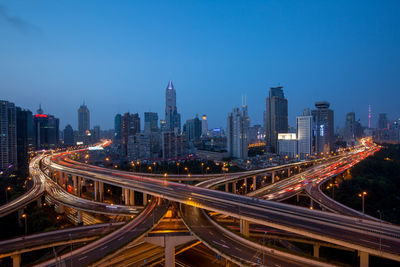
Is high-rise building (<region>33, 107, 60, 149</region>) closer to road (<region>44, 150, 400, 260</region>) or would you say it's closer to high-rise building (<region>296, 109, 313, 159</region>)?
road (<region>44, 150, 400, 260</region>)

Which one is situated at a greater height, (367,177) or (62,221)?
(367,177)

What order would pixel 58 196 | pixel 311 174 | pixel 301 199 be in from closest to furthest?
pixel 58 196 → pixel 301 199 → pixel 311 174

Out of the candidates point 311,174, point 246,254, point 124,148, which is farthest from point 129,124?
point 246,254

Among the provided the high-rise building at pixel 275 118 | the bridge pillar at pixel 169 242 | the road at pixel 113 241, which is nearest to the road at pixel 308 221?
the road at pixel 113 241

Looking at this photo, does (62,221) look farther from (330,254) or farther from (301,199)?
(301,199)

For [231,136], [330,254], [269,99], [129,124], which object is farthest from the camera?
[269,99]

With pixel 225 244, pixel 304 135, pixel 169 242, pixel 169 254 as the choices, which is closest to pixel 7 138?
pixel 169 242

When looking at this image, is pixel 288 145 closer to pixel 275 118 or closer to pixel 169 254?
pixel 275 118

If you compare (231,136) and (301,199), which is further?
(231,136)
